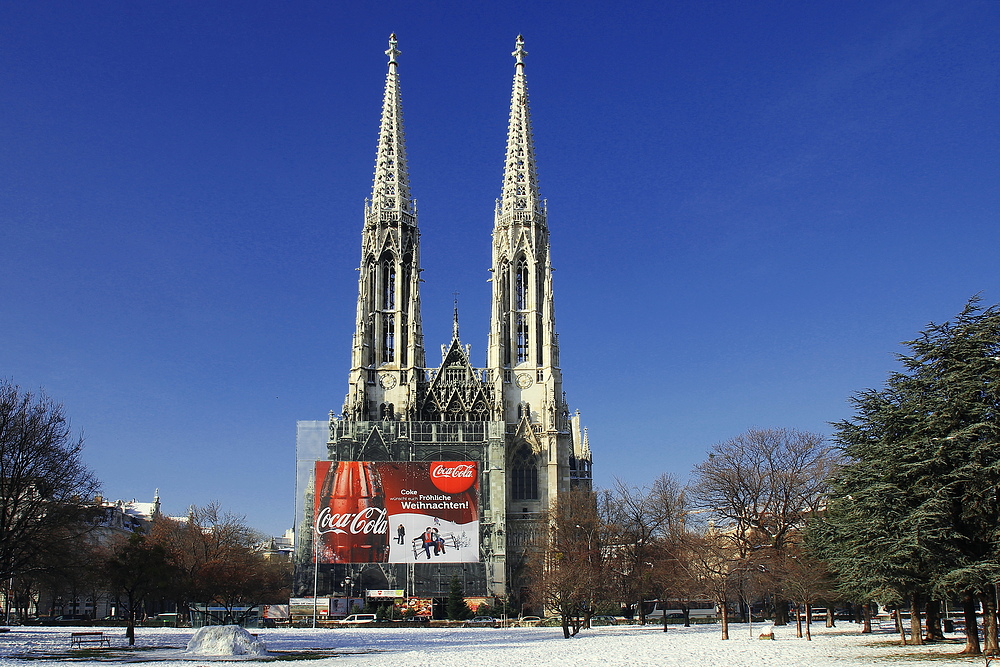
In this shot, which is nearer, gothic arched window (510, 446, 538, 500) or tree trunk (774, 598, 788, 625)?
tree trunk (774, 598, 788, 625)

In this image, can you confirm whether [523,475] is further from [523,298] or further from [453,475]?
[523,298]

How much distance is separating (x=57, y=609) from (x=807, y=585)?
75256mm

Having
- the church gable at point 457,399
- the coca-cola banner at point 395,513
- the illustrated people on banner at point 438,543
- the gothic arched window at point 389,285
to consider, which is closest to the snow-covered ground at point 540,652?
the coca-cola banner at point 395,513

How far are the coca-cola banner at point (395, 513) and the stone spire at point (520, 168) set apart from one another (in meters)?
28.2

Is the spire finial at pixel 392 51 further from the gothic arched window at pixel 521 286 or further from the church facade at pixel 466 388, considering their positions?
the gothic arched window at pixel 521 286

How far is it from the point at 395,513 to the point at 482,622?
12.7 meters

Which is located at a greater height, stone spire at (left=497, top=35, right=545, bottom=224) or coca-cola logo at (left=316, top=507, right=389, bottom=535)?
stone spire at (left=497, top=35, right=545, bottom=224)

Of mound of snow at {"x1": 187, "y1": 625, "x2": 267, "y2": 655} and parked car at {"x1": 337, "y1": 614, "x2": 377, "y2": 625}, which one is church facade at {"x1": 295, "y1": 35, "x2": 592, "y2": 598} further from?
mound of snow at {"x1": 187, "y1": 625, "x2": 267, "y2": 655}

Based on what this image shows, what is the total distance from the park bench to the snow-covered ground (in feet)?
1.51

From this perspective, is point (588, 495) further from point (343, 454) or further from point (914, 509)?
point (914, 509)

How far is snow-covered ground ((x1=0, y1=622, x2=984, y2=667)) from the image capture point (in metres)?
28.9

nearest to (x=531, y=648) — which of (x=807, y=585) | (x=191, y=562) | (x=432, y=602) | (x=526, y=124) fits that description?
A: (x=807, y=585)

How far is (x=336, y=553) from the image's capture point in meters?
75.8

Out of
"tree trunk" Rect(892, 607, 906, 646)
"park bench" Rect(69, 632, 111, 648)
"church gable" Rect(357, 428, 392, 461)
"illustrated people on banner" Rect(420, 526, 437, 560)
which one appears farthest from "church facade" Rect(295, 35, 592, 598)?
"tree trunk" Rect(892, 607, 906, 646)
